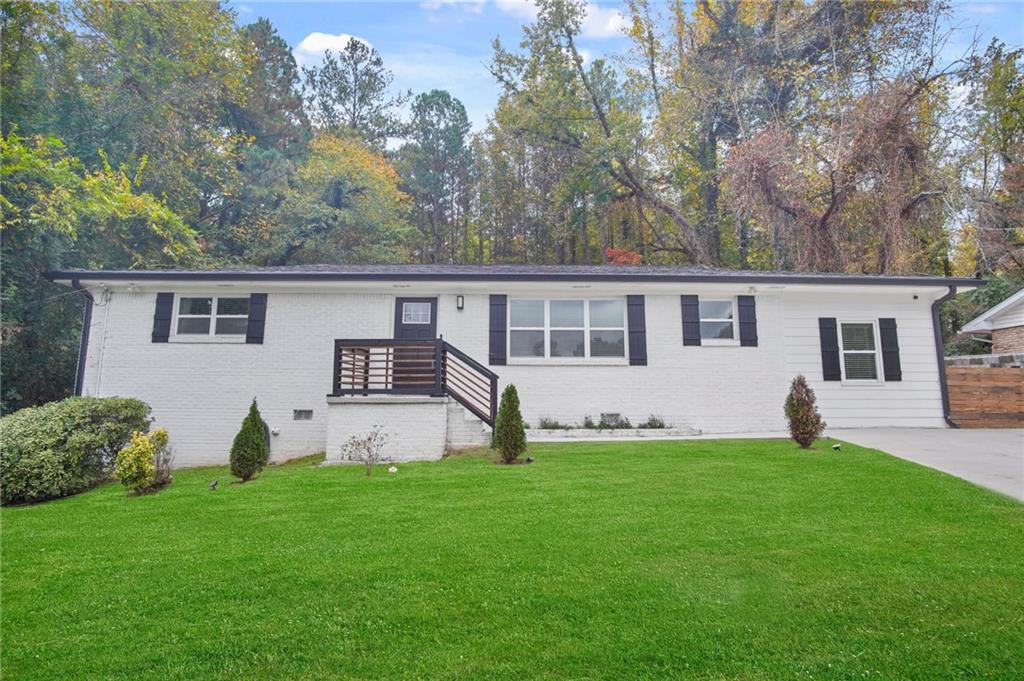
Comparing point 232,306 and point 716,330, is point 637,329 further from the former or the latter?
point 232,306

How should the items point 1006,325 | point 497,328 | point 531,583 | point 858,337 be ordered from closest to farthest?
point 531,583, point 497,328, point 858,337, point 1006,325

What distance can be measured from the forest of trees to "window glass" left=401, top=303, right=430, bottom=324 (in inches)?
225

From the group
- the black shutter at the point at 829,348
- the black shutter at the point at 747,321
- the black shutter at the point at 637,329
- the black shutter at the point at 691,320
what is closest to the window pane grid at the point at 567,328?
the black shutter at the point at 637,329

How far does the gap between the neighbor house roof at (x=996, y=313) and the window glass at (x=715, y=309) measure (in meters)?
10.1

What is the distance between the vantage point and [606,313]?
1024cm

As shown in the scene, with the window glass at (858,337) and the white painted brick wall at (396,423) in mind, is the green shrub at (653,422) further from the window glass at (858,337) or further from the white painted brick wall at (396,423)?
the window glass at (858,337)

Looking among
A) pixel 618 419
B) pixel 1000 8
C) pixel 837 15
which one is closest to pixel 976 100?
pixel 1000 8

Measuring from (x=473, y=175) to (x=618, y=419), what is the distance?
772 inches

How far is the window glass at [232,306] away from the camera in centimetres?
1012

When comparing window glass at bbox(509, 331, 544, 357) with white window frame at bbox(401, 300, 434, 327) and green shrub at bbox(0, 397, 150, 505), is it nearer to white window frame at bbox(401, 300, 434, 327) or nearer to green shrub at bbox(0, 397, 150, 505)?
white window frame at bbox(401, 300, 434, 327)

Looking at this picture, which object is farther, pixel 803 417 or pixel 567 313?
pixel 567 313

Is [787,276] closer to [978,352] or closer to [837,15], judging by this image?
[837,15]

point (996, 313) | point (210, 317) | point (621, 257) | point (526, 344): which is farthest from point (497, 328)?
point (996, 313)

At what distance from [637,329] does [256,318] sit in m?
7.64
